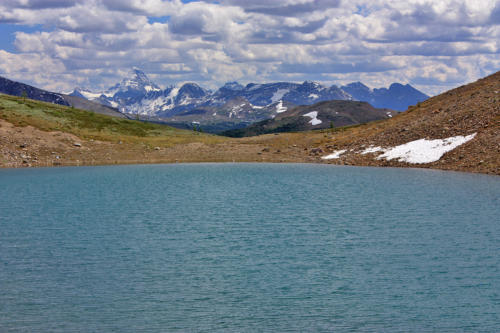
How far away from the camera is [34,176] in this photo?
3755 inches

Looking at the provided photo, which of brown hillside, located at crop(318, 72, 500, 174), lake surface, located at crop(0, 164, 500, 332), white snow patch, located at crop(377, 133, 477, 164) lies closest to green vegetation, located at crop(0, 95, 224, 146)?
brown hillside, located at crop(318, 72, 500, 174)

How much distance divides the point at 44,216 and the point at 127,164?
7396cm

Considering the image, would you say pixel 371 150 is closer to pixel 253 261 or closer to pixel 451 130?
pixel 451 130

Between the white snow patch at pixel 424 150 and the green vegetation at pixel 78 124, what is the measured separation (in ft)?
206

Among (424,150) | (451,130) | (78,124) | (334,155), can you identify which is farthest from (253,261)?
(78,124)

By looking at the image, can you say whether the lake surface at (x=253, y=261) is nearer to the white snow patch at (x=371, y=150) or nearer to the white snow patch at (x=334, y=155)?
the white snow patch at (x=371, y=150)

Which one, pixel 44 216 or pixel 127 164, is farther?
pixel 127 164

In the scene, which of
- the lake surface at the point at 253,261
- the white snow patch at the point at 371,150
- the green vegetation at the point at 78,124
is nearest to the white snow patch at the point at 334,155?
the white snow patch at the point at 371,150

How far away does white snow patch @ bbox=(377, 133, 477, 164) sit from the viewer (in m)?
104

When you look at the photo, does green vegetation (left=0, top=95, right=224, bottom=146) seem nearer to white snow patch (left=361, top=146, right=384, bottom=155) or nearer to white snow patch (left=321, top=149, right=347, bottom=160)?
white snow patch (left=321, top=149, right=347, bottom=160)

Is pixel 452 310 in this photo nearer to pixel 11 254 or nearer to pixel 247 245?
pixel 247 245

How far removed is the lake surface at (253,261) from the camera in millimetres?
24984

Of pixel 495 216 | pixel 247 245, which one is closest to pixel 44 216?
pixel 247 245

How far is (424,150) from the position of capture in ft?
356
